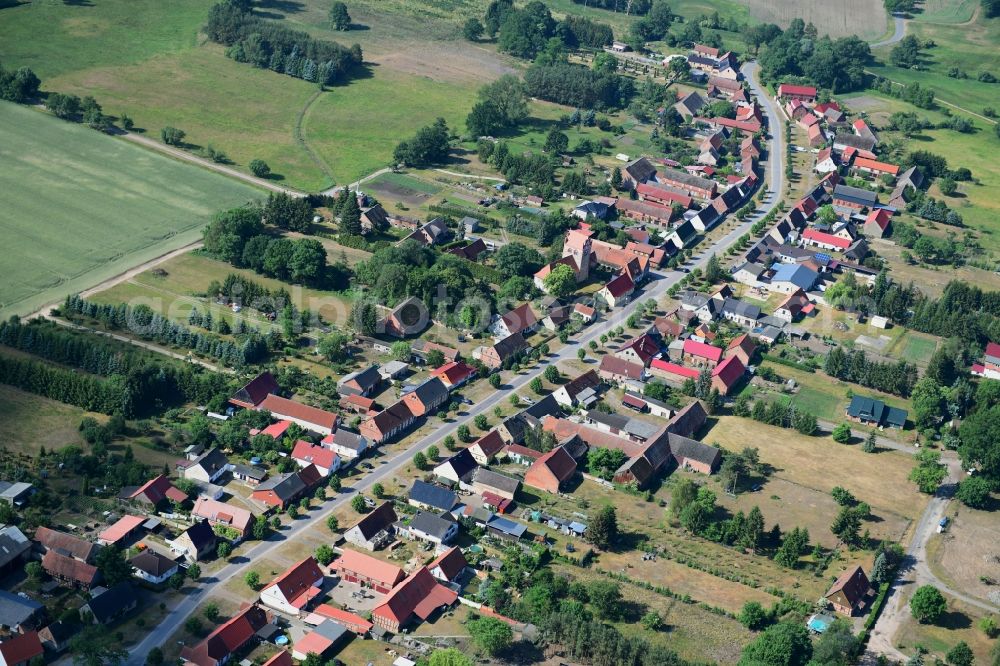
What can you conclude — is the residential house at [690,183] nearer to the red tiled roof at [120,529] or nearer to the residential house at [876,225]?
the residential house at [876,225]

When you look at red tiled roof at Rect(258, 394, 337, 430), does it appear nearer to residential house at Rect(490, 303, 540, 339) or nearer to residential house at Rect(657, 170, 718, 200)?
residential house at Rect(490, 303, 540, 339)

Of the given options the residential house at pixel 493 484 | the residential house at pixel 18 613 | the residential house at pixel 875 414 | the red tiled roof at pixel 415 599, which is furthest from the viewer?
the residential house at pixel 875 414

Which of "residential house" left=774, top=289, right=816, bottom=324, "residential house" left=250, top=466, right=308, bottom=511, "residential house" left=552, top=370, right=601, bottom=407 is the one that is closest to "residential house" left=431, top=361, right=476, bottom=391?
"residential house" left=552, top=370, right=601, bottom=407

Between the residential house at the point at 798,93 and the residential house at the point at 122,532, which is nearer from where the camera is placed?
the residential house at the point at 122,532

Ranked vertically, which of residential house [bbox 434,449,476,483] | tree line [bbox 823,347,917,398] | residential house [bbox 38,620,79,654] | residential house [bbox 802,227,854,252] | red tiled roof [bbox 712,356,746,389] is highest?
residential house [bbox 802,227,854,252]

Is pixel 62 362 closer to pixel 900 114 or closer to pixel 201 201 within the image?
pixel 201 201

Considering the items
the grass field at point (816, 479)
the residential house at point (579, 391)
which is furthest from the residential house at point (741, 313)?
the residential house at point (579, 391)
